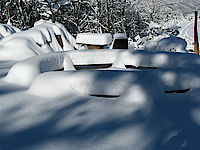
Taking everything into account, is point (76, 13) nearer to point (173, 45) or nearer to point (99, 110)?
point (173, 45)

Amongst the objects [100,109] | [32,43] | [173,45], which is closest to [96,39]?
[32,43]

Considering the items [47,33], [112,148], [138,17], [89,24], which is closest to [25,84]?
[112,148]

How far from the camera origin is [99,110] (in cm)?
222

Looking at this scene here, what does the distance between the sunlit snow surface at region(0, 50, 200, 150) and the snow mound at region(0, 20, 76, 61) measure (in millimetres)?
3055

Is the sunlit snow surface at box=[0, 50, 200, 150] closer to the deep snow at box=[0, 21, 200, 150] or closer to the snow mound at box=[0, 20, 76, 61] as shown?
the deep snow at box=[0, 21, 200, 150]

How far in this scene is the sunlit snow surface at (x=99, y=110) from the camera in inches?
65.9

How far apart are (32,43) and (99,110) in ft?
18.6

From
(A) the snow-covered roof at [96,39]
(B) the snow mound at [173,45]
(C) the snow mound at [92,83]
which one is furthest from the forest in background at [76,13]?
(C) the snow mound at [92,83]

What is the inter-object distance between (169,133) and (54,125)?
1130 millimetres

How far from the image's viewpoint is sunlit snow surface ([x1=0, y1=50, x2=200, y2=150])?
5.49 feet

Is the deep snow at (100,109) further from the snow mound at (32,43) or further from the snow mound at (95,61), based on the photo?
the snow mound at (32,43)

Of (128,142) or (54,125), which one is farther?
(54,125)

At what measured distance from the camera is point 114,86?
2.50 m

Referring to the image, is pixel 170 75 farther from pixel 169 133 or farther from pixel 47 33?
pixel 47 33
